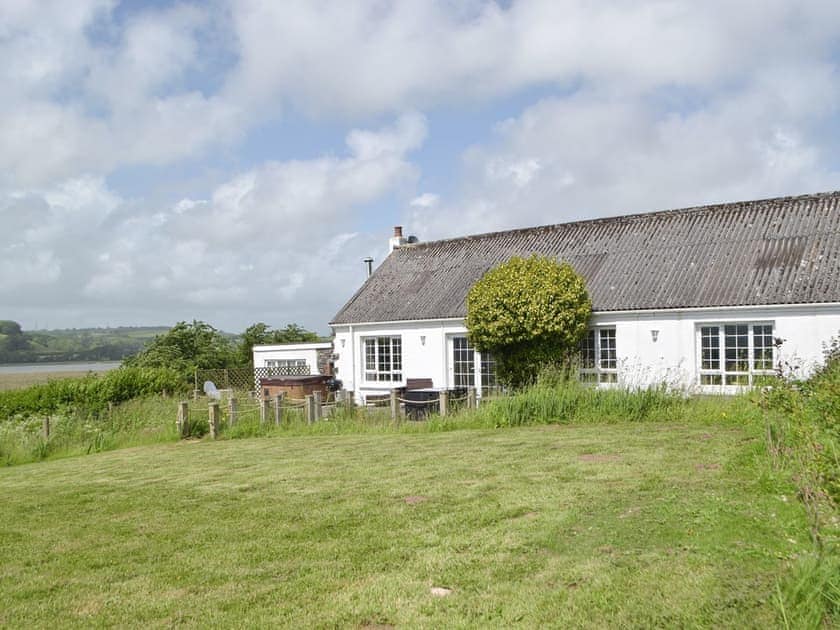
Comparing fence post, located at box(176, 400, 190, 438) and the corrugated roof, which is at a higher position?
the corrugated roof

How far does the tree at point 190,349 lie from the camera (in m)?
34.5

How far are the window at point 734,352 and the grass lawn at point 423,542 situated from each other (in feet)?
25.6

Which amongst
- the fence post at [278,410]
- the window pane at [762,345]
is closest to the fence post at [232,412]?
the fence post at [278,410]

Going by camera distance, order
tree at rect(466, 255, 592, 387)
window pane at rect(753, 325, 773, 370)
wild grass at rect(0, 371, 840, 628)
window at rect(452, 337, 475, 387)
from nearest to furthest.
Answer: wild grass at rect(0, 371, 840, 628), window pane at rect(753, 325, 773, 370), tree at rect(466, 255, 592, 387), window at rect(452, 337, 475, 387)

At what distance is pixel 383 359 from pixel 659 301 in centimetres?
980

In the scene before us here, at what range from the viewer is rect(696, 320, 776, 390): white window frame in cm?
1756

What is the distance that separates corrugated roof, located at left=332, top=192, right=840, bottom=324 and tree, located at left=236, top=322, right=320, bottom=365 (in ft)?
46.0

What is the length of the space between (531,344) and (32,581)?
587 inches

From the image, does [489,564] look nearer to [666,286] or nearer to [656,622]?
[656,622]

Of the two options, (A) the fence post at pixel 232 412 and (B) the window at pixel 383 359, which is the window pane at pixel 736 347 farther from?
(A) the fence post at pixel 232 412

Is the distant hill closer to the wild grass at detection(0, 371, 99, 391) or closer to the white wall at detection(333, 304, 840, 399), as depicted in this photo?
the wild grass at detection(0, 371, 99, 391)

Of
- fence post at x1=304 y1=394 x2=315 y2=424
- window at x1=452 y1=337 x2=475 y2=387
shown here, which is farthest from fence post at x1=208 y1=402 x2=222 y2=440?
window at x1=452 y1=337 x2=475 y2=387

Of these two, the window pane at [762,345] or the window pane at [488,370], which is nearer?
the window pane at [762,345]

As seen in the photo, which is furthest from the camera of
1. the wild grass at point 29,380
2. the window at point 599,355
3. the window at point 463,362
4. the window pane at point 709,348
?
the wild grass at point 29,380
